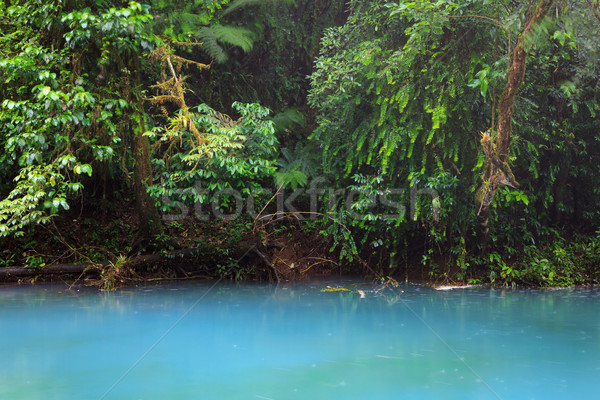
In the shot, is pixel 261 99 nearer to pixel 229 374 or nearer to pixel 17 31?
pixel 17 31

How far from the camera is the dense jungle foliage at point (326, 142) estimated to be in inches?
240

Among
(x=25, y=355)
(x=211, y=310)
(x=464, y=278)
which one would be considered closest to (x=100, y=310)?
(x=211, y=310)

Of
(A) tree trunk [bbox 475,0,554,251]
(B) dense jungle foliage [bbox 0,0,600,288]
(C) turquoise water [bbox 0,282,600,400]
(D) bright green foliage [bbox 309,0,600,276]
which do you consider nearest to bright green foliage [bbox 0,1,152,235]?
(B) dense jungle foliage [bbox 0,0,600,288]

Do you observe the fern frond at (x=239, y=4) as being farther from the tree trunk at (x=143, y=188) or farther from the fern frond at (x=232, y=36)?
the tree trunk at (x=143, y=188)

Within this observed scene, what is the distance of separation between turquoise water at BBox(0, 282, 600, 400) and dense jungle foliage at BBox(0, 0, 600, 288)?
52.4 inches

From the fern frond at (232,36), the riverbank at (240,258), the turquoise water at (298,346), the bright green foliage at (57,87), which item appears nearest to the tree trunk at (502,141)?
the riverbank at (240,258)

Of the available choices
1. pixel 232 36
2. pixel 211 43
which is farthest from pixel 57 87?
pixel 232 36

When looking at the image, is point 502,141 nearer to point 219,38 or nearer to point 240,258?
point 240,258

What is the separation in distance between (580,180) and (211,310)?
6167 millimetres

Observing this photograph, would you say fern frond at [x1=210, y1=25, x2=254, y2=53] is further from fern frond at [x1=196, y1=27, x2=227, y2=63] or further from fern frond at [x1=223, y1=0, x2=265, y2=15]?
fern frond at [x1=223, y1=0, x2=265, y2=15]

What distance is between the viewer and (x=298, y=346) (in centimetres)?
422

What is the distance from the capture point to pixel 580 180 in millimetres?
8781

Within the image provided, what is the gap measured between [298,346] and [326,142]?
418 centimetres

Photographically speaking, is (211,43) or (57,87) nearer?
(57,87)
